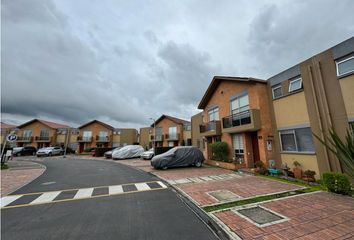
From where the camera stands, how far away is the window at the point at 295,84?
34.0 ft

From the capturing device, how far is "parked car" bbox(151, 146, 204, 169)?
47.6ft

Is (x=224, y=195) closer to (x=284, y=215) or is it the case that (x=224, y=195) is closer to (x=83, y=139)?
(x=284, y=215)

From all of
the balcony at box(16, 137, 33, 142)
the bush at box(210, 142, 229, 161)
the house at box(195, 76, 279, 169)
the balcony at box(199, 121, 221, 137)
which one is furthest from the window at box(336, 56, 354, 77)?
the balcony at box(16, 137, 33, 142)

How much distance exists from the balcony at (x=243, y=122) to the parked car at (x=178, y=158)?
356 cm

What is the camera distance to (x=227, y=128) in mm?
15047

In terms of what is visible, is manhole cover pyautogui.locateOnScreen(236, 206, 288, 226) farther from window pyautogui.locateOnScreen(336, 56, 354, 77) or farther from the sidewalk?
window pyautogui.locateOnScreen(336, 56, 354, 77)

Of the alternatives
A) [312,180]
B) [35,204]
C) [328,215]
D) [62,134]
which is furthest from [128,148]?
[62,134]

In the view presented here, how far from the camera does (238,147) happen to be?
48.5 feet

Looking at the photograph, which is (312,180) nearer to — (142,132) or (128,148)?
(128,148)

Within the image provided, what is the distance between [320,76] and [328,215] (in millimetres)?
7256

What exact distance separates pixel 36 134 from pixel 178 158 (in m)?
48.7

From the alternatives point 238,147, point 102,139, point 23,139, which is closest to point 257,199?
point 238,147

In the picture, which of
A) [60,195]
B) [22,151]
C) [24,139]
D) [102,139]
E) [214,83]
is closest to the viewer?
[60,195]

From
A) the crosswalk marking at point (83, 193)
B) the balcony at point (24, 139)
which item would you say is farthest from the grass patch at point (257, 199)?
the balcony at point (24, 139)
